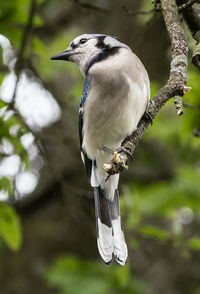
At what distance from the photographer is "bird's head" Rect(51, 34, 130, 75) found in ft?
12.0

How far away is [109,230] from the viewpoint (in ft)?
12.4

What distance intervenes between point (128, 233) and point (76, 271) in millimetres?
Result: 1975

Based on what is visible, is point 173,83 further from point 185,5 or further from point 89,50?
point 89,50

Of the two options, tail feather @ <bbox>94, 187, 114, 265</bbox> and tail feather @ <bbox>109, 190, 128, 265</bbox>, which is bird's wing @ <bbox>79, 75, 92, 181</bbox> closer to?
tail feather @ <bbox>94, 187, 114, 265</bbox>

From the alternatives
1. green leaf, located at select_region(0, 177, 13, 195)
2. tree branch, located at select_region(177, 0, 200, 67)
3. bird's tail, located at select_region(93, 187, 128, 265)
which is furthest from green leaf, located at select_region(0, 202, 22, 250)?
tree branch, located at select_region(177, 0, 200, 67)

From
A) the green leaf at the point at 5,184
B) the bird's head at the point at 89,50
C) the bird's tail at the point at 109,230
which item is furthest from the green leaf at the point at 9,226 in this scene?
the bird's head at the point at 89,50

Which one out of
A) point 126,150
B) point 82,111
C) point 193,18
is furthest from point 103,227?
point 193,18

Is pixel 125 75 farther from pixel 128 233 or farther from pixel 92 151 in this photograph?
pixel 128 233

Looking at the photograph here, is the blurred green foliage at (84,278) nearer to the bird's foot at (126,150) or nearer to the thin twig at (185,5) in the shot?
the bird's foot at (126,150)

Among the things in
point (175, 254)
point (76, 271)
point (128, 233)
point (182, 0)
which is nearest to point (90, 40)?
point (182, 0)

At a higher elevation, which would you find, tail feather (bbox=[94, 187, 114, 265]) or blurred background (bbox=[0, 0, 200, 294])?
tail feather (bbox=[94, 187, 114, 265])

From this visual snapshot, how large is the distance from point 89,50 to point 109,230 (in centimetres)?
132

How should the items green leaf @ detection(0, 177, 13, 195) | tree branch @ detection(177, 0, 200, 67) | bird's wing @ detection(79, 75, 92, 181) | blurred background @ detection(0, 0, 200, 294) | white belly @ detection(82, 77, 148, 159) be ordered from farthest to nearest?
blurred background @ detection(0, 0, 200, 294) → green leaf @ detection(0, 177, 13, 195) → bird's wing @ detection(79, 75, 92, 181) → white belly @ detection(82, 77, 148, 159) → tree branch @ detection(177, 0, 200, 67)

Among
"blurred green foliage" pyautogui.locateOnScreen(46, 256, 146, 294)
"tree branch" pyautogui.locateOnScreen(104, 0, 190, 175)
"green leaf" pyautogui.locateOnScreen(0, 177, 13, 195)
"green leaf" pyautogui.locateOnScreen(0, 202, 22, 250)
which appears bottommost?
"blurred green foliage" pyautogui.locateOnScreen(46, 256, 146, 294)
